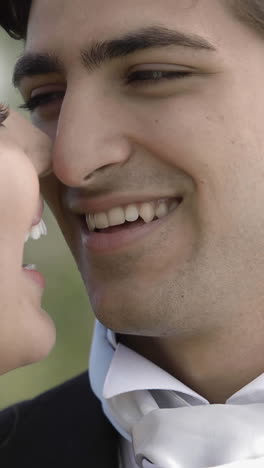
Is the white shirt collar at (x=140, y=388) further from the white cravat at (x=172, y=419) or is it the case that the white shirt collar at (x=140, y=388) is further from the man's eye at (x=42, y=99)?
the man's eye at (x=42, y=99)

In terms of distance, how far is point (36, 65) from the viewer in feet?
7.56

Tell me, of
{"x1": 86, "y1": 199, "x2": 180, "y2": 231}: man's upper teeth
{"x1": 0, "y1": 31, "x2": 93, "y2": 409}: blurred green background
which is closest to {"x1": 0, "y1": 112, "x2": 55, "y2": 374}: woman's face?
{"x1": 86, "y1": 199, "x2": 180, "y2": 231}: man's upper teeth

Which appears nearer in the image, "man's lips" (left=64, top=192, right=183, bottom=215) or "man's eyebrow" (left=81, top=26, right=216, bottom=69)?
"man's eyebrow" (left=81, top=26, right=216, bottom=69)

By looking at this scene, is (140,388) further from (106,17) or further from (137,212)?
(106,17)

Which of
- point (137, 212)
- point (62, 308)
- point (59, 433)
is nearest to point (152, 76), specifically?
point (137, 212)

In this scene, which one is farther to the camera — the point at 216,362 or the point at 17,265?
the point at 216,362

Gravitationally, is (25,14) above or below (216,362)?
above

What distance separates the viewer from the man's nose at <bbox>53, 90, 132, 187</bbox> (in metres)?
2.14

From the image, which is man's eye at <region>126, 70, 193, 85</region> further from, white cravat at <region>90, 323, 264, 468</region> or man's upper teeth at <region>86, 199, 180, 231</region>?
white cravat at <region>90, 323, 264, 468</region>

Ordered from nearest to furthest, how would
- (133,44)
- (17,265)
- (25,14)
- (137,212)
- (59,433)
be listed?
1. (17,265)
2. (133,44)
3. (137,212)
4. (59,433)
5. (25,14)

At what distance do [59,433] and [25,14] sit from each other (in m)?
1.12

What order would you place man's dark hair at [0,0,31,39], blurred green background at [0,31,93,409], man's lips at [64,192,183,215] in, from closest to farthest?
man's lips at [64,192,183,215]
man's dark hair at [0,0,31,39]
blurred green background at [0,31,93,409]

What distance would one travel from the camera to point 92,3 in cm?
220

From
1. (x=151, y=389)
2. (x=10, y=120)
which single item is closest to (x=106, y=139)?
(x=10, y=120)
